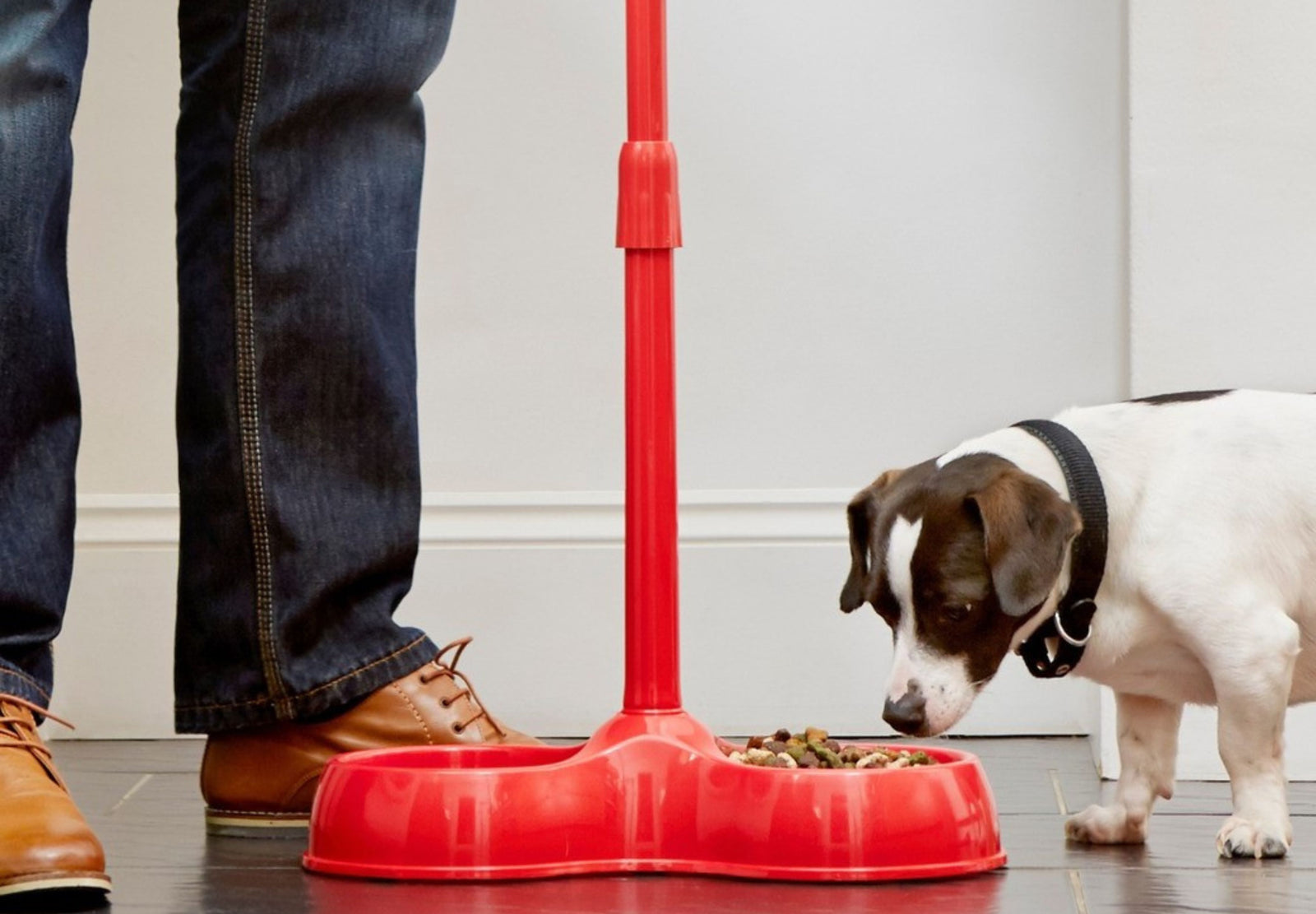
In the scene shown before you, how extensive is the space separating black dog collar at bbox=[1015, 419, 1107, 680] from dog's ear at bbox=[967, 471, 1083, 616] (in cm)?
3

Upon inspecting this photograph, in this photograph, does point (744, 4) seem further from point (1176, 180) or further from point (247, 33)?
point (247, 33)

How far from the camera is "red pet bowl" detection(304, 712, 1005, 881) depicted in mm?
1202

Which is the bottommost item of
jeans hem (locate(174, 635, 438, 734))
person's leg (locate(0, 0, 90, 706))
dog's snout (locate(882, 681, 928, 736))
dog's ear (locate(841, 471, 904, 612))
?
dog's snout (locate(882, 681, 928, 736))

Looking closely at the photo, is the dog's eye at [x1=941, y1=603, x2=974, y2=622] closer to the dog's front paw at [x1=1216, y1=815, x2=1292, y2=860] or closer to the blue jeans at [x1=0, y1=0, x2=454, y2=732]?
the dog's front paw at [x1=1216, y1=815, x2=1292, y2=860]

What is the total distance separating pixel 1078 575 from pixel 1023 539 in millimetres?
81

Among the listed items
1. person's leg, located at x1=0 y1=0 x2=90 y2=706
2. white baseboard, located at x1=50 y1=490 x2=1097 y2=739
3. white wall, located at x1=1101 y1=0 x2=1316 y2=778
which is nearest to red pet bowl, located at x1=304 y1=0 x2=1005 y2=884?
person's leg, located at x1=0 y1=0 x2=90 y2=706

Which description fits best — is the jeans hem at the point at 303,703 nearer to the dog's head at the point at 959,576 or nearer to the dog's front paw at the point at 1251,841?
the dog's head at the point at 959,576

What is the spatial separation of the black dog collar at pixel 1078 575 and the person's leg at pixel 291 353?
1.80ft

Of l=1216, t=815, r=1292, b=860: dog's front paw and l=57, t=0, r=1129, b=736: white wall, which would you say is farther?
l=57, t=0, r=1129, b=736: white wall

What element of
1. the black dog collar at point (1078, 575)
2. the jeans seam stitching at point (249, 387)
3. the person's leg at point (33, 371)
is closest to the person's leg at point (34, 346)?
the person's leg at point (33, 371)

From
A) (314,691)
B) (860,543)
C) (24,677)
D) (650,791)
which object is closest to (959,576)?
(860,543)

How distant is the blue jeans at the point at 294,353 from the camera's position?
4.67 feet

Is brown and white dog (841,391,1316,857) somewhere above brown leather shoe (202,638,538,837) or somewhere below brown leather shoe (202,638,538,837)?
above

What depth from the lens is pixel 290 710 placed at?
144 cm
